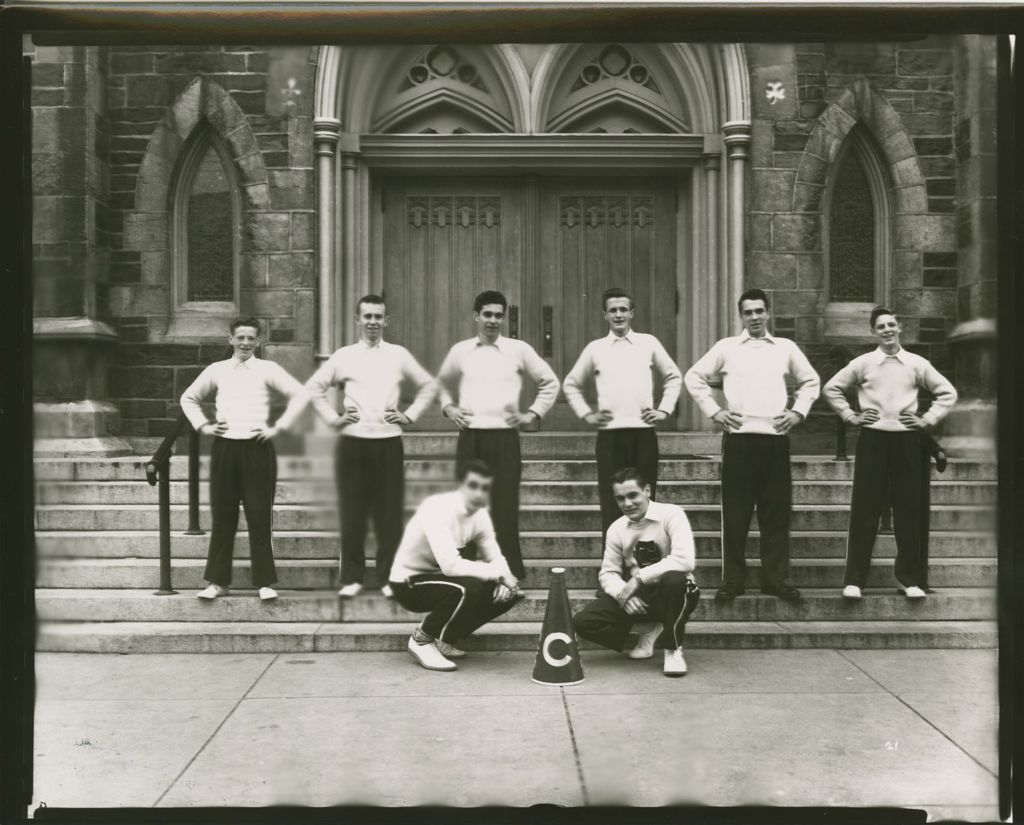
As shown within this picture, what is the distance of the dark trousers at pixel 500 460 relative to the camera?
539 cm

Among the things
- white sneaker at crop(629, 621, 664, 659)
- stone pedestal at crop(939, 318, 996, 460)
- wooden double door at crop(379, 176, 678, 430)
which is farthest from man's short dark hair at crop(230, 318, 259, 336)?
stone pedestal at crop(939, 318, 996, 460)

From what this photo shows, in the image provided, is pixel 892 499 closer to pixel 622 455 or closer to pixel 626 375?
pixel 622 455

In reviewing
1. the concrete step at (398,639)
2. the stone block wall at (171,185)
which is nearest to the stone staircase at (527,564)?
the concrete step at (398,639)

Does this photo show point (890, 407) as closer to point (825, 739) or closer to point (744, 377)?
point (744, 377)

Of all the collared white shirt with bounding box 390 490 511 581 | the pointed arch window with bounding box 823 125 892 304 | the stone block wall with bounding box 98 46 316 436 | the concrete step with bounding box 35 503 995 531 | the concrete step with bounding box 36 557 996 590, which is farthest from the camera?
the pointed arch window with bounding box 823 125 892 304

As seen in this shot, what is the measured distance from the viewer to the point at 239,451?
595 cm

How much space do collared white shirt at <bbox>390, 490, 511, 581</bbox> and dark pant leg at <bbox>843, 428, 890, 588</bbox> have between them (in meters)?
2.23

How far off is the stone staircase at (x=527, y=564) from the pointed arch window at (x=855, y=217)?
5.04ft

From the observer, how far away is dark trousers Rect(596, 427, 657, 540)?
5797 millimetres

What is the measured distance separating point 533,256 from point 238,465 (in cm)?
329

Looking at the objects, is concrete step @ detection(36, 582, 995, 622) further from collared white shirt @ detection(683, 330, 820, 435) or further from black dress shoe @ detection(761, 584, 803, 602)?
collared white shirt @ detection(683, 330, 820, 435)

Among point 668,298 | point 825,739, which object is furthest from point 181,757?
point 668,298

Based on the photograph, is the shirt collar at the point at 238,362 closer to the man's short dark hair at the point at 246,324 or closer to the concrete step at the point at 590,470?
the man's short dark hair at the point at 246,324

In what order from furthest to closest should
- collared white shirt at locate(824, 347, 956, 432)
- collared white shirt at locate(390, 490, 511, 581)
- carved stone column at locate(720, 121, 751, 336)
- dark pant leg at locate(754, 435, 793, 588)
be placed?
carved stone column at locate(720, 121, 751, 336)
dark pant leg at locate(754, 435, 793, 588)
collared white shirt at locate(824, 347, 956, 432)
collared white shirt at locate(390, 490, 511, 581)
